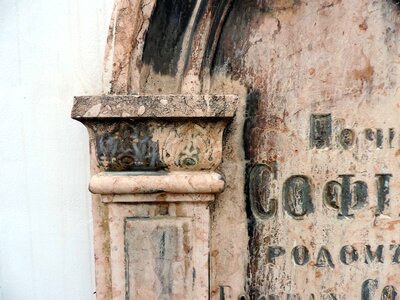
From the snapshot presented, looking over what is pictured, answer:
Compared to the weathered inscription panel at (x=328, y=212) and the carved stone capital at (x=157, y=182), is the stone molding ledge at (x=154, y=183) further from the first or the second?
the weathered inscription panel at (x=328, y=212)

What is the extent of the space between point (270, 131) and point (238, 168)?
0.62 ft

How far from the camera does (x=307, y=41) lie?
1564 mm

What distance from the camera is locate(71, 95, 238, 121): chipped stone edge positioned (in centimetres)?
135

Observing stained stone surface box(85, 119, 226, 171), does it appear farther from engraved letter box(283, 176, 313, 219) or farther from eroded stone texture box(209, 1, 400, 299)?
engraved letter box(283, 176, 313, 219)

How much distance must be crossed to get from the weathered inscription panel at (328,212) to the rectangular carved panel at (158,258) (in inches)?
11.3

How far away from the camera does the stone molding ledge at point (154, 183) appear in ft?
4.56

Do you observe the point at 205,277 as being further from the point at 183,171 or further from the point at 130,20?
the point at 130,20

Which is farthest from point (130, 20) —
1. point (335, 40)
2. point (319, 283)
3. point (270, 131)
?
point (319, 283)

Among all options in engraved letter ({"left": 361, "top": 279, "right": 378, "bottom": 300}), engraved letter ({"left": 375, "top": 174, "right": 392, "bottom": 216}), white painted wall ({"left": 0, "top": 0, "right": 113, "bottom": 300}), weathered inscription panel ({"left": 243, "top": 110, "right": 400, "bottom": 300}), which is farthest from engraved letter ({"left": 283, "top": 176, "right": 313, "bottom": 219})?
white painted wall ({"left": 0, "top": 0, "right": 113, "bottom": 300})

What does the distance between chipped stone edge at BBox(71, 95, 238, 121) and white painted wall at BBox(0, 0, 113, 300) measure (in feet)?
1.49

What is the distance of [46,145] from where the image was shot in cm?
183

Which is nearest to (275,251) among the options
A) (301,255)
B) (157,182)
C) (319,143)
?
(301,255)

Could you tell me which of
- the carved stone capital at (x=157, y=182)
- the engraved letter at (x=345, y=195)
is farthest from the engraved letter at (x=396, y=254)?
the carved stone capital at (x=157, y=182)

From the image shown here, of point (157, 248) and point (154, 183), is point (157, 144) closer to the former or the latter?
point (154, 183)
